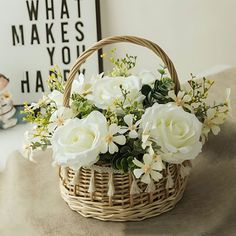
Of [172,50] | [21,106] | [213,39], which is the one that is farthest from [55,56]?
[213,39]

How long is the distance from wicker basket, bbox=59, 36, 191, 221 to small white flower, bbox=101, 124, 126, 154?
53mm

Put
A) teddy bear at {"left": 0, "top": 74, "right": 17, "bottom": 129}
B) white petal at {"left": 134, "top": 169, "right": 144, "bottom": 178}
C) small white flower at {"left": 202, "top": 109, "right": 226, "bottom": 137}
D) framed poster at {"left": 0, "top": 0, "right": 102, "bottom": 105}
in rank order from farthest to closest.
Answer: framed poster at {"left": 0, "top": 0, "right": 102, "bottom": 105} < teddy bear at {"left": 0, "top": 74, "right": 17, "bottom": 129} < small white flower at {"left": 202, "top": 109, "right": 226, "bottom": 137} < white petal at {"left": 134, "top": 169, "right": 144, "bottom": 178}

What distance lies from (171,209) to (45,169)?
1.15ft

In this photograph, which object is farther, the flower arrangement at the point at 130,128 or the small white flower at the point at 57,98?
the small white flower at the point at 57,98

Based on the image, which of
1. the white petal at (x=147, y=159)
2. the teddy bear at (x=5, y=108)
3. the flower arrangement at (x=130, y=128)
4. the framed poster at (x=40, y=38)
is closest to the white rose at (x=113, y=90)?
the flower arrangement at (x=130, y=128)

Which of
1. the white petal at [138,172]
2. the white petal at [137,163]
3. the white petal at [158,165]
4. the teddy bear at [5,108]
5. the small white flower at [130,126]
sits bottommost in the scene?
the teddy bear at [5,108]

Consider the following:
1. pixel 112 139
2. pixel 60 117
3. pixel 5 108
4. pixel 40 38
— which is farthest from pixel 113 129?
pixel 40 38

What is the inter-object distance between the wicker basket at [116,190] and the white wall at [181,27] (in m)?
0.79

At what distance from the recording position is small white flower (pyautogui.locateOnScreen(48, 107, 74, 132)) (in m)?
1.01

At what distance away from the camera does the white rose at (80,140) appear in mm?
946

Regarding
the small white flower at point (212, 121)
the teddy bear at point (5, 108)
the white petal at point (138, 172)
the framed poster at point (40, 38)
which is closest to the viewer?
the white petal at point (138, 172)

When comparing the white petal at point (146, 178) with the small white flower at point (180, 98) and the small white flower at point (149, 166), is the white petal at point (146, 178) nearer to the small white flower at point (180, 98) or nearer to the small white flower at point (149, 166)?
the small white flower at point (149, 166)

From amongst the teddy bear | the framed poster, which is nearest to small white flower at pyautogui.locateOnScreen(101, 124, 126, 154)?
the teddy bear

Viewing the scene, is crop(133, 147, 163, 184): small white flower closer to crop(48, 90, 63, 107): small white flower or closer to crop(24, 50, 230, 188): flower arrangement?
crop(24, 50, 230, 188): flower arrangement
